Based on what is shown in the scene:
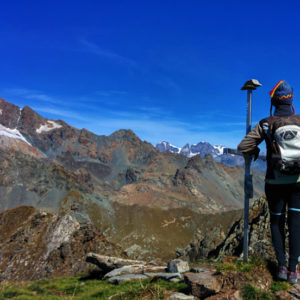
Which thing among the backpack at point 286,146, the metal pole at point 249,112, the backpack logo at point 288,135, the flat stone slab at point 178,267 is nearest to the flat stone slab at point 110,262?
the flat stone slab at point 178,267

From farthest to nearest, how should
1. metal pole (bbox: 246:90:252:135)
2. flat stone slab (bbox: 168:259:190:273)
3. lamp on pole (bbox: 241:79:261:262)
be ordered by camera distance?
1. flat stone slab (bbox: 168:259:190:273)
2. metal pole (bbox: 246:90:252:135)
3. lamp on pole (bbox: 241:79:261:262)

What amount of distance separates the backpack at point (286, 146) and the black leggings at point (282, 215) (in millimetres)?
559

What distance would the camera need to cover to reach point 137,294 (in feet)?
26.0

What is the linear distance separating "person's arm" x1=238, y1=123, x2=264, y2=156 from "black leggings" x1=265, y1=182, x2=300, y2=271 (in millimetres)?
1009

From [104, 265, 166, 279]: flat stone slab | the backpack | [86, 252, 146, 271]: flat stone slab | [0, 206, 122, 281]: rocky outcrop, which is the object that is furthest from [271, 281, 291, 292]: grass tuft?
[0, 206, 122, 281]: rocky outcrop

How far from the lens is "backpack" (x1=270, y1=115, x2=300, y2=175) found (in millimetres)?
6367

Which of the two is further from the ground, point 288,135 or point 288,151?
point 288,135

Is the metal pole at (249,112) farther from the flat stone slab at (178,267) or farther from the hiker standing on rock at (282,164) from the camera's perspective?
the flat stone slab at (178,267)

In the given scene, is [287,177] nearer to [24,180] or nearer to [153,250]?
[153,250]

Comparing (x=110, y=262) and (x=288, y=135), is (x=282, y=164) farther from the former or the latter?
(x=110, y=262)

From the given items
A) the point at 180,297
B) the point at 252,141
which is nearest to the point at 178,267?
the point at 180,297

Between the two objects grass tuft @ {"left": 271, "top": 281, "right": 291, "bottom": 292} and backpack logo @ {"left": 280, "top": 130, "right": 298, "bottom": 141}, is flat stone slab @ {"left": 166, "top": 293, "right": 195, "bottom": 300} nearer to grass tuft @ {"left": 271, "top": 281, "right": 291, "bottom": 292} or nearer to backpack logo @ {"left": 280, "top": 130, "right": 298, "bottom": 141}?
grass tuft @ {"left": 271, "top": 281, "right": 291, "bottom": 292}

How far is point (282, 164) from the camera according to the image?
639cm

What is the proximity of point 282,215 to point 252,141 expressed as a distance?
6.51 ft
